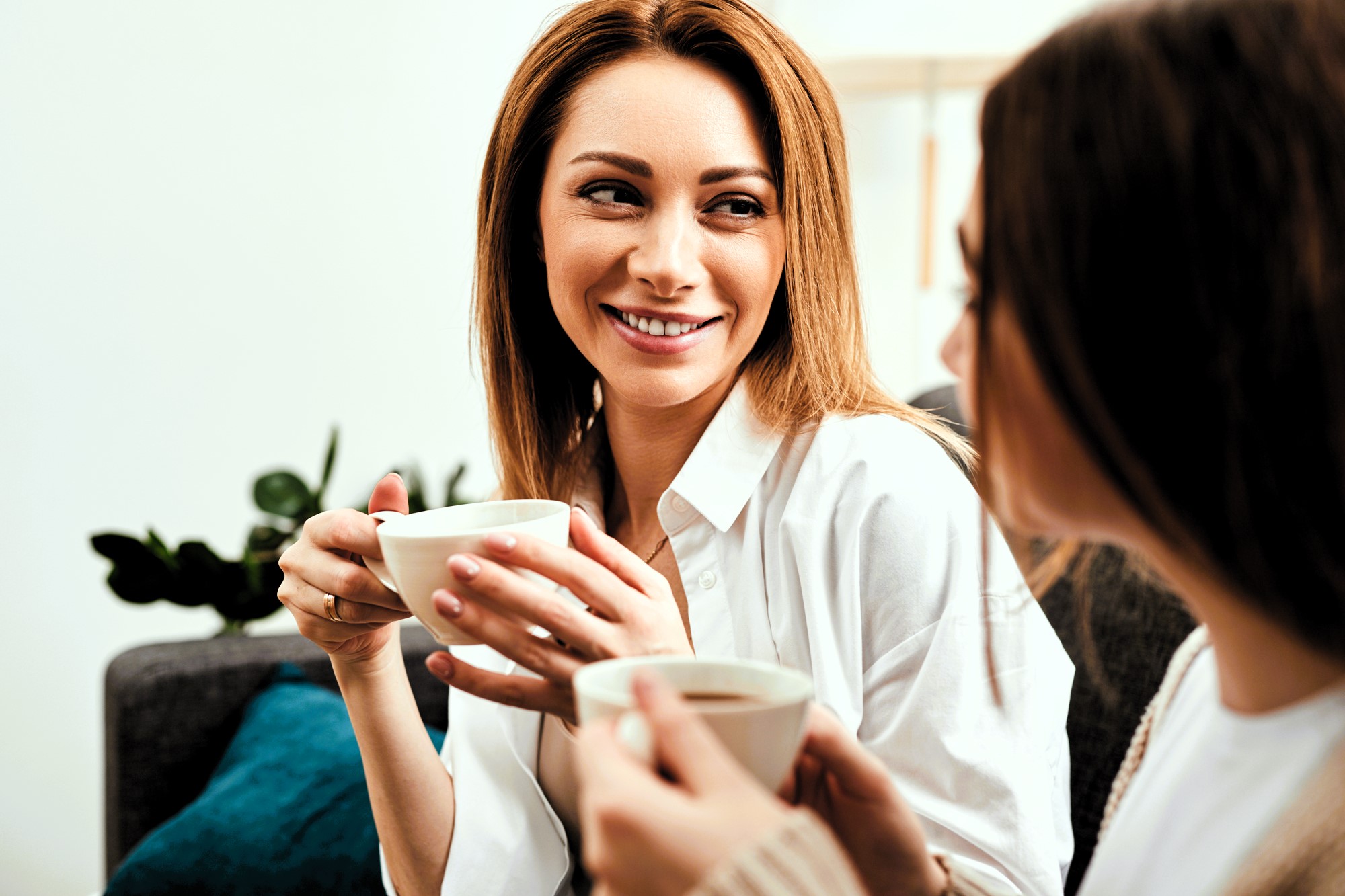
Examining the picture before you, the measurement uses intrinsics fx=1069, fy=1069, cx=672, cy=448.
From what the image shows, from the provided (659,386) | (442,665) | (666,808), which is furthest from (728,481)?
(666,808)

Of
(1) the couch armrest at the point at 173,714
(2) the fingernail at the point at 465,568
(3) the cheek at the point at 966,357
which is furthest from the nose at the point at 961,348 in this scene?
(1) the couch armrest at the point at 173,714

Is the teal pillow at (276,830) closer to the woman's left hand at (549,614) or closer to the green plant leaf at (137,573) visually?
the green plant leaf at (137,573)

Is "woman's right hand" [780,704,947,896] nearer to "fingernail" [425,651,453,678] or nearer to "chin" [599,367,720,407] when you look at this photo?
A: "fingernail" [425,651,453,678]

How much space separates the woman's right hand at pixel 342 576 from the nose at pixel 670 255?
334 millimetres

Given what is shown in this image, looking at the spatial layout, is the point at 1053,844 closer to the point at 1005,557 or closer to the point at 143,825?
the point at 1005,557

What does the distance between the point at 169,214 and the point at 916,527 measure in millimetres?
1935

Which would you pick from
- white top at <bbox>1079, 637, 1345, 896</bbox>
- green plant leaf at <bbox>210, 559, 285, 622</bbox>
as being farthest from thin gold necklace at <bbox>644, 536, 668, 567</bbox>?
green plant leaf at <bbox>210, 559, 285, 622</bbox>

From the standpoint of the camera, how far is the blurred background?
2238mm

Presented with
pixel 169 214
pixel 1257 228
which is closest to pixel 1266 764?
pixel 1257 228

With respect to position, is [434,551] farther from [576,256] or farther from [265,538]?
[265,538]

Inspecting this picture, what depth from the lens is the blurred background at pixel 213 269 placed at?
88.1 inches

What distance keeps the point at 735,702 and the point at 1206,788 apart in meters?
0.29

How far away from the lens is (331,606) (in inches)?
36.6

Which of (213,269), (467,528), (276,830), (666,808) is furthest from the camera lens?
(213,269)
